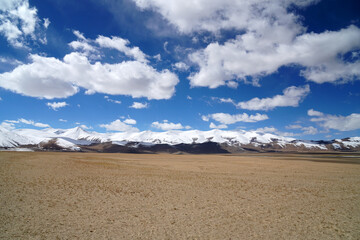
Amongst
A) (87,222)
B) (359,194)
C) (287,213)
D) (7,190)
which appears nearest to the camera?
(87,222)

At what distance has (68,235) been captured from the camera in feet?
27.5

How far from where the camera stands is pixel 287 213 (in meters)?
11.8

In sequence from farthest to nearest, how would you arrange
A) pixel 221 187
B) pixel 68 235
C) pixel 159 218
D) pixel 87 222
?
pixel 221 187 → pixel 159 218 → pixel 87 222 → pixel 68 235

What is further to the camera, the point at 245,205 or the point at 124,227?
the point at 245,205

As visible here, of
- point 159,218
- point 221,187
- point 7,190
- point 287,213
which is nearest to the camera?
point 159,218

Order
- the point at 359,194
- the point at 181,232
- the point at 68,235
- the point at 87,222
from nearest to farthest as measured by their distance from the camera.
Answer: the point at 68,235, the point at 181,232, the point at 87,222, the point at 359,194

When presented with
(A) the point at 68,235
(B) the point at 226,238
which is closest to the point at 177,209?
(B) the point at 226,238

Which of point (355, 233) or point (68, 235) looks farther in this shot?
point (355, 233)

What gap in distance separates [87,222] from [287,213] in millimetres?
10851

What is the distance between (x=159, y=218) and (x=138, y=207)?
91.0 inches

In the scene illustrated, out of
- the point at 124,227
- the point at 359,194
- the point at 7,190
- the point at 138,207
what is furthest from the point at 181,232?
the point at 359,194

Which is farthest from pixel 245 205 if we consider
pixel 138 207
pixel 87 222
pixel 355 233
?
pixel 87 222

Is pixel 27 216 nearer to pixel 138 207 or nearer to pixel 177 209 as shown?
pixel 138 207

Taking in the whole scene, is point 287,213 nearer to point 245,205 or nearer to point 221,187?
point 245,205
